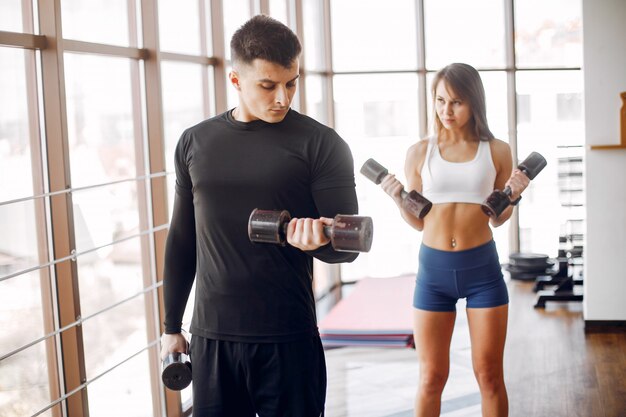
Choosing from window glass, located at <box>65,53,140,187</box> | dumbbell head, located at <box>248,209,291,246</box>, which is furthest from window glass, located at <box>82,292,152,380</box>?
dumbbell head, located at <box>248,209,291,246</box>

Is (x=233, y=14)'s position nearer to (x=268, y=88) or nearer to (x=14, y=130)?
(x=14, y=130)

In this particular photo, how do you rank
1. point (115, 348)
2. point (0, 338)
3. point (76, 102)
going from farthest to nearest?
point (115, 348) < point (76, 102) < point (0, 338)

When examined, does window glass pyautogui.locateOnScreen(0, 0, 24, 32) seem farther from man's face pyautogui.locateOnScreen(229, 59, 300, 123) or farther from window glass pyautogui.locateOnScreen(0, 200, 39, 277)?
man's face pyautogui.locateOnScreen(229, 59, 300, 123)

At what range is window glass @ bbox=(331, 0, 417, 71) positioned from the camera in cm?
607

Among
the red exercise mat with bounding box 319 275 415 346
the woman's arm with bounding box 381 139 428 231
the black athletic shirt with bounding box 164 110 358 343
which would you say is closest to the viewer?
the black athletic shirt with bounding box 164 110 358 343

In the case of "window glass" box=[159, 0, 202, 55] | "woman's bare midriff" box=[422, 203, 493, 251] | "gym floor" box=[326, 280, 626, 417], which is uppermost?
"window glass" box=[159, 0, 202, 55]

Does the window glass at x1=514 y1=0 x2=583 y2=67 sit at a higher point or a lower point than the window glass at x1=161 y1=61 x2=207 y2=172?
higher

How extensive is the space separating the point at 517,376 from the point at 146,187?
78.3 inches

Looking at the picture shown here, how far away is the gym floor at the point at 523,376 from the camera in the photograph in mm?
3424

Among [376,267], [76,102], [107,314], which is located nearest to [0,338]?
[107,314]

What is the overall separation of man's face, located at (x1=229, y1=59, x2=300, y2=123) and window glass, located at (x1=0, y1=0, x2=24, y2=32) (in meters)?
1.03

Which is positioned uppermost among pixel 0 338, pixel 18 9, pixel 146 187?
pixel 18 9

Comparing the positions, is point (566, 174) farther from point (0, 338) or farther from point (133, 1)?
point (0, 338)

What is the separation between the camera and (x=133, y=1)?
310 cm
